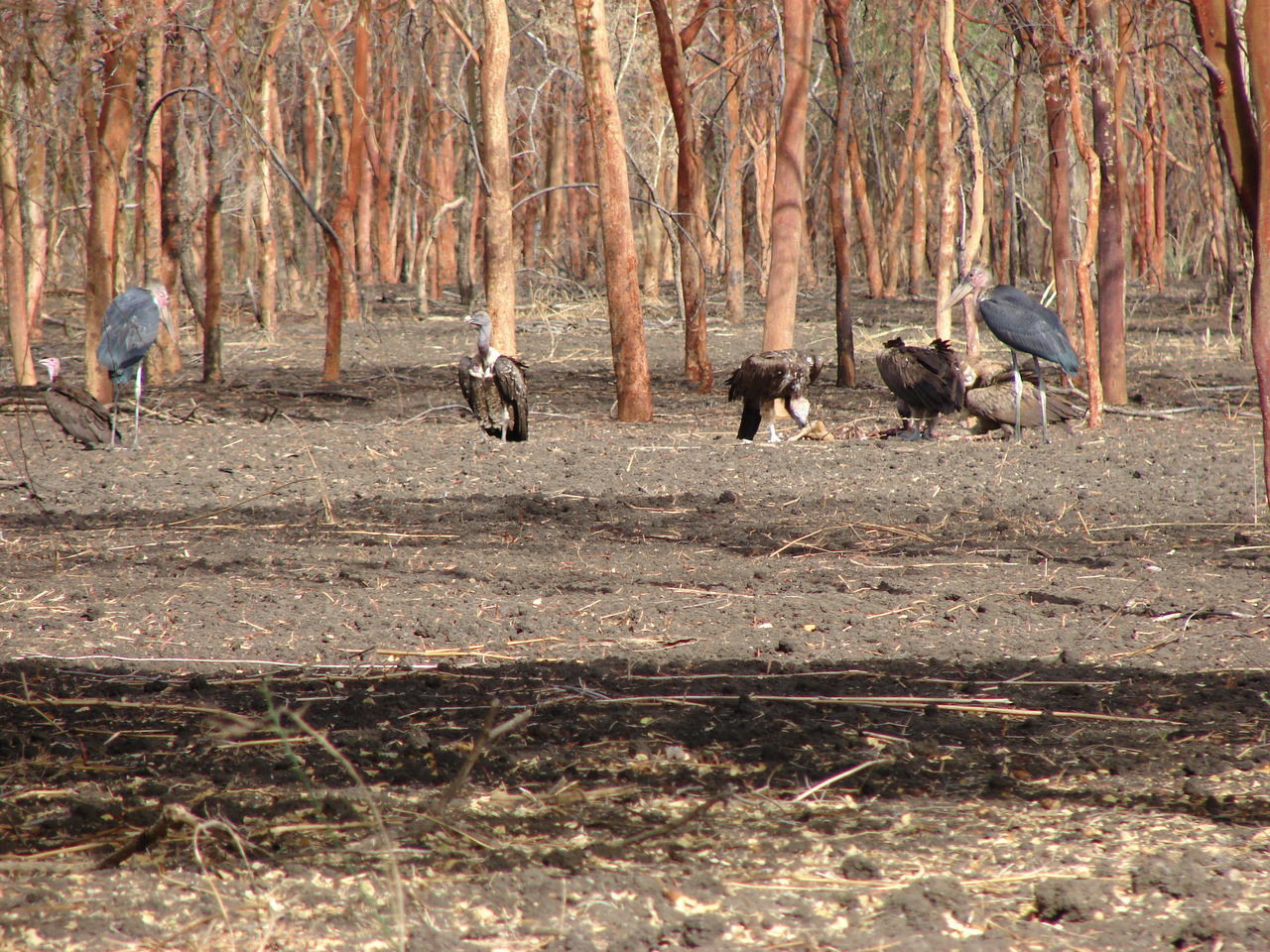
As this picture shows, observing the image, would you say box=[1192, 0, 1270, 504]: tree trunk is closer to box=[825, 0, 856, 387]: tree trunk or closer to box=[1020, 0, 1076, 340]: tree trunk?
box=[1020, 0, 1076, 340]: tree trunk

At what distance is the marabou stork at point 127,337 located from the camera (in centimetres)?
882

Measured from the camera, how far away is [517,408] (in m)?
9.03

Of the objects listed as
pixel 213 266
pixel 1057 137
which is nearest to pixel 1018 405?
pixel 1057 137

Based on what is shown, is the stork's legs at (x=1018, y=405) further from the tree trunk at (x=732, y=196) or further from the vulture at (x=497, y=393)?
the tree trunk at (x=732, y=196)

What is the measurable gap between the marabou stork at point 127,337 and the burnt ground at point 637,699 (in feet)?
2.61

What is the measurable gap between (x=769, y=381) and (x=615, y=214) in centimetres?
169

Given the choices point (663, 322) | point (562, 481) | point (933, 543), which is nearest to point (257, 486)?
point (562, 481)

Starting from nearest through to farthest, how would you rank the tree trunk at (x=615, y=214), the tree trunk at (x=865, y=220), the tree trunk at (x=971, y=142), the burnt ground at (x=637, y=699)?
the burnt ground at (x=637, y=699) < the tree trunk at (x=615, y=214) < the tree trunk at (x=971, y=142) < the tree trunk at (x=865, y=220)

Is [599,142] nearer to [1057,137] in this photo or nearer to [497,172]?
[497,172]

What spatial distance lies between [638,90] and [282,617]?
1847 centimetres

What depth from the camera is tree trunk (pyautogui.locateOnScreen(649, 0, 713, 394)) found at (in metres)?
10.6

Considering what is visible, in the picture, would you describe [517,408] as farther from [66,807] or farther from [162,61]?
[66,807]

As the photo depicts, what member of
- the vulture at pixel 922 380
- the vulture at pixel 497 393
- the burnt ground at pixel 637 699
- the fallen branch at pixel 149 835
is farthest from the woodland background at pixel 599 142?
the fallen branch at pixel 149 835

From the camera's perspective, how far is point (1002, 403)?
9.12 meters
